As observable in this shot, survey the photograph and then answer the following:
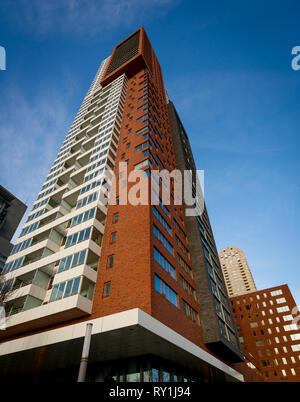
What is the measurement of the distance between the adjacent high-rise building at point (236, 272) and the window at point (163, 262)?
471 ft

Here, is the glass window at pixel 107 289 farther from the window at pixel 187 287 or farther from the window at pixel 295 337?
the window at pixel 295 337

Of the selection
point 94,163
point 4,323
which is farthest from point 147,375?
point 94,163

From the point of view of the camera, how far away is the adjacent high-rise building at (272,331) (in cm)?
6750

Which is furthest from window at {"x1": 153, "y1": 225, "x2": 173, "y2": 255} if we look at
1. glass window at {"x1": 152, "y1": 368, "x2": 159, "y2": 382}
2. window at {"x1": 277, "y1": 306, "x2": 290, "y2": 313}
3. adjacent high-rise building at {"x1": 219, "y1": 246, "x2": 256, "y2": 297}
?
adjacent high-rise building at {"x1": 219, "y1": 246, "x2": 256, "y2": 297}

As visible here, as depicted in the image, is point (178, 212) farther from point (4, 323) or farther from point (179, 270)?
point (4, 323)

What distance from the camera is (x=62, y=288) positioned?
22.8m

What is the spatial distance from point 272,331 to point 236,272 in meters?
93.2

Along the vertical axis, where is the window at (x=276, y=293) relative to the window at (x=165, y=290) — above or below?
above

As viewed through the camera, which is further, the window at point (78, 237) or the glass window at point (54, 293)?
the window at point (78, 237)

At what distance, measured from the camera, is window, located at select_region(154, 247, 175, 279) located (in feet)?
80.0

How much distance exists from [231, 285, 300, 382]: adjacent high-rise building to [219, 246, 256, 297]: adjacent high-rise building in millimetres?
76056

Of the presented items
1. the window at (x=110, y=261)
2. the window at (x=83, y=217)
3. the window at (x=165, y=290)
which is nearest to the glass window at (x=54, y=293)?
the window at (x=110, y=261)
